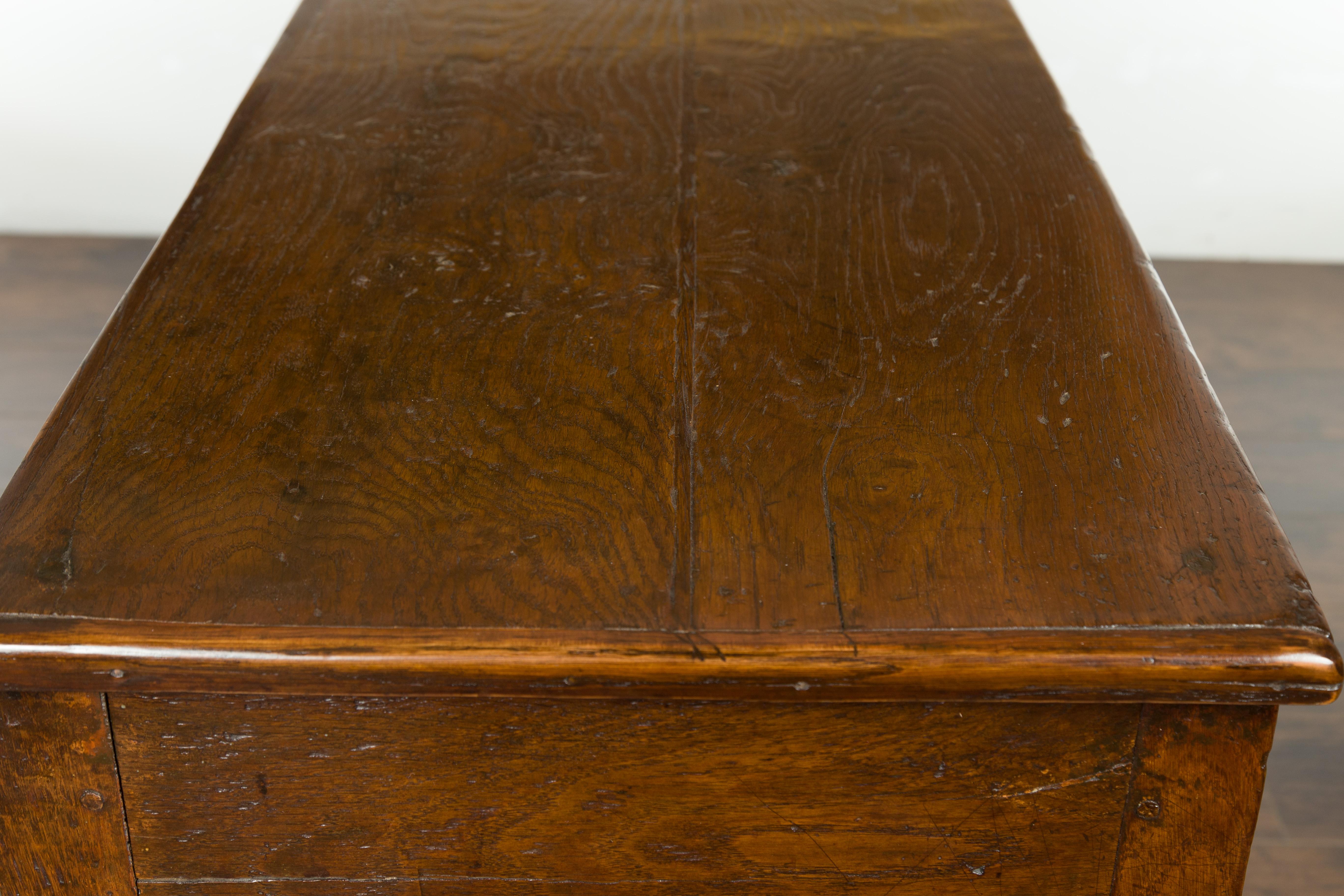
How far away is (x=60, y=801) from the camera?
68 centimetres

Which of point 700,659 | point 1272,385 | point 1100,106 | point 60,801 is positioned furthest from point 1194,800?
point 1100,106

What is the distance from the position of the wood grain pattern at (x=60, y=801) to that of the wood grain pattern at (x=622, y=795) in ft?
0.04

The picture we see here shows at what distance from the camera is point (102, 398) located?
79cm

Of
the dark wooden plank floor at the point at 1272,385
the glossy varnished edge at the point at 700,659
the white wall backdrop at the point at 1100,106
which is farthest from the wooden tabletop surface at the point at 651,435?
the white wall backdrop at the point at 1100,106

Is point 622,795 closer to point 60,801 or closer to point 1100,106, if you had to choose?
point 60,801

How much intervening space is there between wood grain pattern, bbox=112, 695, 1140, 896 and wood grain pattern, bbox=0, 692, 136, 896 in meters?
0.01

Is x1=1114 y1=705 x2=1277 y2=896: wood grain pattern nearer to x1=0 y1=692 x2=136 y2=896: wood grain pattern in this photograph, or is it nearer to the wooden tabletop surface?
the wooden tabletop surface

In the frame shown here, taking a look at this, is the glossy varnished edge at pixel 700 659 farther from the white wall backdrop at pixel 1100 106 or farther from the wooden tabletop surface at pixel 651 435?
the white wall backdrop at pixel 1100 106

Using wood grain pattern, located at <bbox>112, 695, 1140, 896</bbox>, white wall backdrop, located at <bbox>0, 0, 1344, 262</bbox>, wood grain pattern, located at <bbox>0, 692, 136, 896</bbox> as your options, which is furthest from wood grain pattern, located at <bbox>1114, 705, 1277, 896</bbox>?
white wall backdrop, located at <bbox>0, 0, 1344, 262</bbox>

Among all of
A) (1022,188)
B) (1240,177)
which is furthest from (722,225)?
(1240,177)

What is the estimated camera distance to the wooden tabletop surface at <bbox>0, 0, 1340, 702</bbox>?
620 millimetres

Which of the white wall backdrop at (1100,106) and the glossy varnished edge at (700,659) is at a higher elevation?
the glossy varnished edge at (700,659)

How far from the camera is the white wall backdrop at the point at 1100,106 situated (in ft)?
7.77

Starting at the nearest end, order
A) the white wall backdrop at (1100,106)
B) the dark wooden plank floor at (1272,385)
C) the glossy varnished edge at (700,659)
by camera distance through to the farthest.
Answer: the glossy varnished edge at (700,659) → the dark wooden plank floor at (1272,385) → the white wall backdrop at (1100,106)
